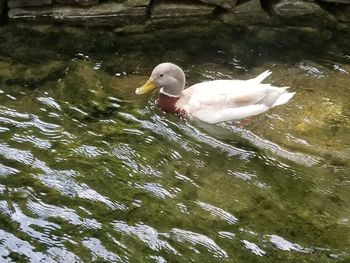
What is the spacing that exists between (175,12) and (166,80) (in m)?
1.45

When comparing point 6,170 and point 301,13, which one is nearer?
point 6,170

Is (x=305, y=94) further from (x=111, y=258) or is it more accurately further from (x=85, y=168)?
(x=111, y=258)

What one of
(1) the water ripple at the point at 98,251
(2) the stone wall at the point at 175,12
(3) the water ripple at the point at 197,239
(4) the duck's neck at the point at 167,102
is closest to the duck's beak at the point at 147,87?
(4) the duck's neck at the point at 167,102

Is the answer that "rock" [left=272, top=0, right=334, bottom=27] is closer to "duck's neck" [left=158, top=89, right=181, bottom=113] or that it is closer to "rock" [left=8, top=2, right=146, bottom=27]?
"rock" [left=8, top=2, right=146, bottom=27]

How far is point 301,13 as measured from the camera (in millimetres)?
7551

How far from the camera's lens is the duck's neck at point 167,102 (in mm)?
6031

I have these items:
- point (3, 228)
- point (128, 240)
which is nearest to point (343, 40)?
point (128, 240)

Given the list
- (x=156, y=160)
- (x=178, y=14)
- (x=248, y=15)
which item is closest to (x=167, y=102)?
(x=156, y=160)

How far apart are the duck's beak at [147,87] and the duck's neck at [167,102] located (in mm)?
111

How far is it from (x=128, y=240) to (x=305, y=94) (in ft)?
9.68

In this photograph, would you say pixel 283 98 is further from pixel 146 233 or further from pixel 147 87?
pixel 146 233

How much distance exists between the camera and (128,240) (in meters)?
4.25

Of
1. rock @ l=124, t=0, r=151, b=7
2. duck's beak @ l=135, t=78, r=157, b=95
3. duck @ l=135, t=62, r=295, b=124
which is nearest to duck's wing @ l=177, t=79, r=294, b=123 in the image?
duck @ l=135, t=62, r=295, b=124

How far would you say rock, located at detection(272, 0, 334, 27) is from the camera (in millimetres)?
7512
